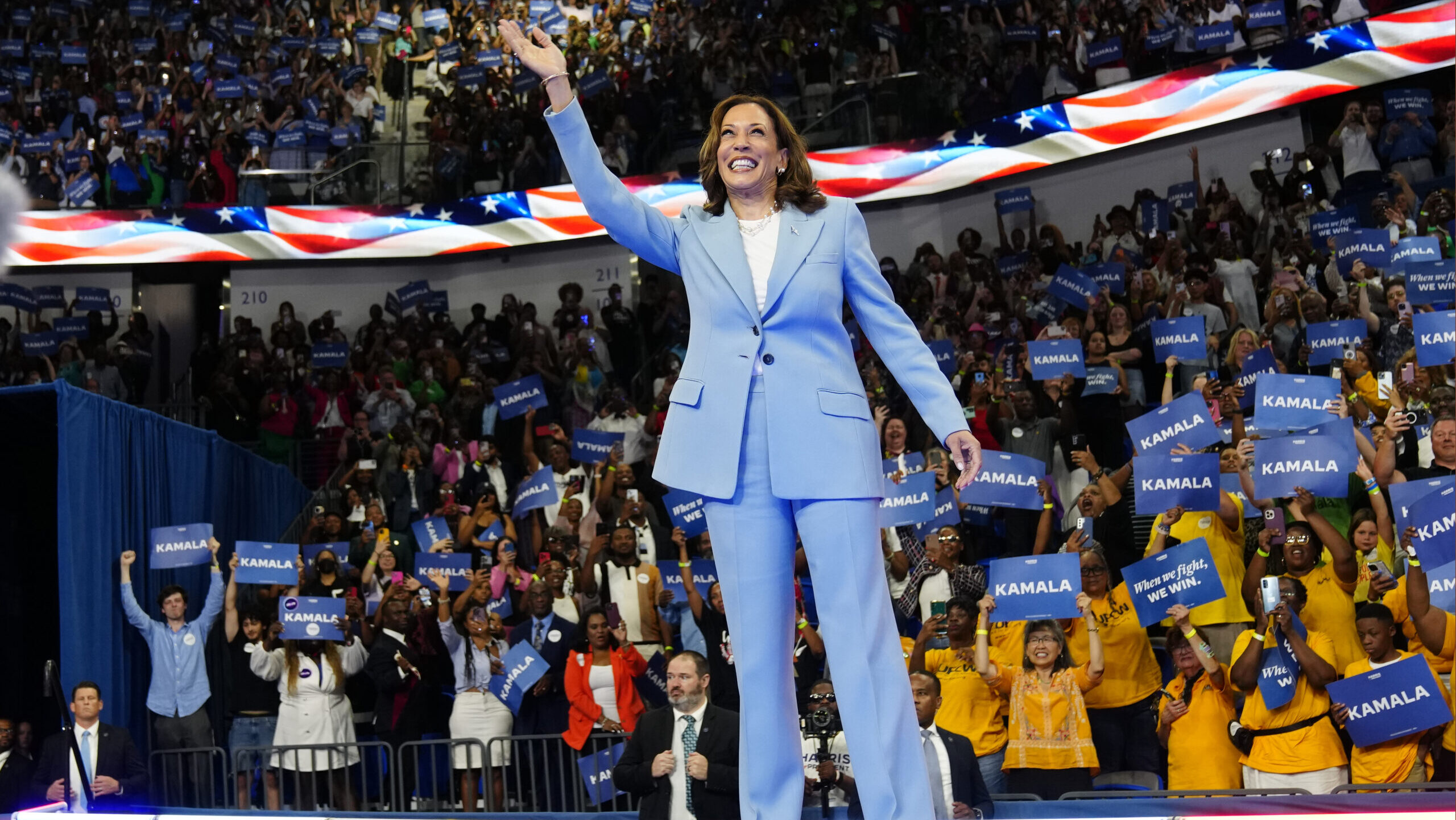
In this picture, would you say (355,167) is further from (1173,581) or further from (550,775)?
(1173,581)

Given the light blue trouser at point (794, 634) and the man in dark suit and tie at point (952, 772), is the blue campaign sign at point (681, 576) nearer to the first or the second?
the man in dark suit and tie at point (952, 772)

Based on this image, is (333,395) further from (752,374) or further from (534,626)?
(752,374)

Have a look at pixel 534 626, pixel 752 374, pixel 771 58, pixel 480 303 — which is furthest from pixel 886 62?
pixel 752 374

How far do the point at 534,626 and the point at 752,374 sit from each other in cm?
596

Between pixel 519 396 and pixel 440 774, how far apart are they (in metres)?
4.06

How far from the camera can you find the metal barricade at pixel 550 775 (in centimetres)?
738

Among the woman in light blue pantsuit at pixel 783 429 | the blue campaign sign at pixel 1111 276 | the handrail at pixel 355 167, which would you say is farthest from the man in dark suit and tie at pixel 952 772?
the handrail at pixel 355 167

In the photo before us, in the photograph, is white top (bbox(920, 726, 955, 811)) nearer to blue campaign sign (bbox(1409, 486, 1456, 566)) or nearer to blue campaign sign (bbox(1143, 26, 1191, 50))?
blue campaign sign (bbox(1409, 486, 1456, 566))

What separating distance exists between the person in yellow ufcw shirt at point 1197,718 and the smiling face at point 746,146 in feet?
13.9

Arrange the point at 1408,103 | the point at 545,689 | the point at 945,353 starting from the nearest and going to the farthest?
the point at 545,689
the point at 945,353
the point at 1408,103

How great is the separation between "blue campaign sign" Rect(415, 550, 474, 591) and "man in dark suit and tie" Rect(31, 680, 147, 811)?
6.63ft

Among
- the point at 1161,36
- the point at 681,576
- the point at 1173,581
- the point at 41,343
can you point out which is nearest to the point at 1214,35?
the point at 1161,36

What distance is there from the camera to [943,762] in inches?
216

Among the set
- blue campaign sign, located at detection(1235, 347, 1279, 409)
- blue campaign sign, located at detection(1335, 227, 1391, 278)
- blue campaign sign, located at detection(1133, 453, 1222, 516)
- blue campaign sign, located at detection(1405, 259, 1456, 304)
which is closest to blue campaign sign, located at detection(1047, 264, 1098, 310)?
blue campaign sign, located at detection(1335, 227, 1391, 278)
